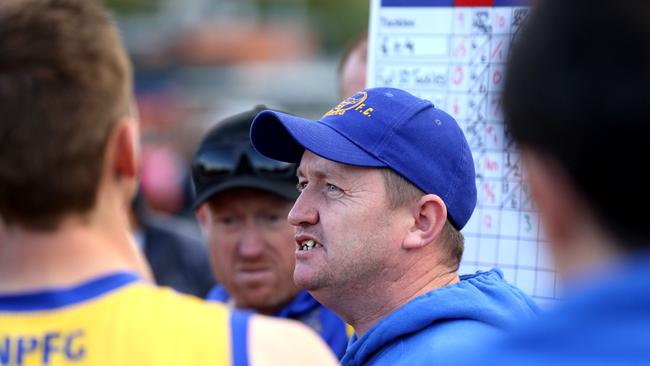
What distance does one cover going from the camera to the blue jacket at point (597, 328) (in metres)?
1.15

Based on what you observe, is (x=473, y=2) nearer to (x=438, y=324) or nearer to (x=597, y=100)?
(x=438, y=324)

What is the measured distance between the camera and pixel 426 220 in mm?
2732

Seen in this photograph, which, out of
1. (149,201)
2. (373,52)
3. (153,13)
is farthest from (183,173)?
(153,13)

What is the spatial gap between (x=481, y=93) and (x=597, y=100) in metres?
2.15

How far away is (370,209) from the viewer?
2.71 m

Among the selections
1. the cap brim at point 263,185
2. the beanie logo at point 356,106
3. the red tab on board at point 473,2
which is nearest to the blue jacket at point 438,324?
the beanie logo at point 356,106

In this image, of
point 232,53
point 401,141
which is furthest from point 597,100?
point 232,53

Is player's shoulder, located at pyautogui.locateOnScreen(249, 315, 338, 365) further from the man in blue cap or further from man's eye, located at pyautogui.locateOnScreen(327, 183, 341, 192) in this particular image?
man's eye, located at pyautogui.locateOnScreen(327, 183, 341, 192)

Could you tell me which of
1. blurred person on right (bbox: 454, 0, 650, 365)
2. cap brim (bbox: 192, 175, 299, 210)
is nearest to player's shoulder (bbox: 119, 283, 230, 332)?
blurred person on right (bbox: 454, 0, 650, 365)

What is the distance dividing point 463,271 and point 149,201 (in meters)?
6.98

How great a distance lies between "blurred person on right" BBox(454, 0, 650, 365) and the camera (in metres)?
1.17

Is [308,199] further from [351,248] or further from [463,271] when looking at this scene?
[463,271]

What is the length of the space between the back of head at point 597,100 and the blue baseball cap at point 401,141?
1.45m

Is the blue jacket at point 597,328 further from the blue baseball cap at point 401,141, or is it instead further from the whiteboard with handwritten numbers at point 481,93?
the whiteboard with handwritten numbers at point 481,93
